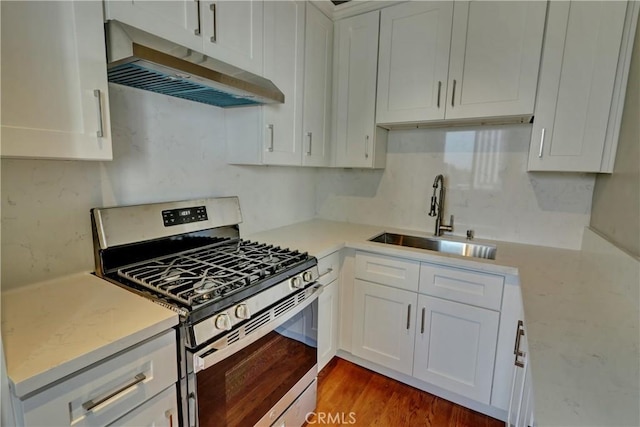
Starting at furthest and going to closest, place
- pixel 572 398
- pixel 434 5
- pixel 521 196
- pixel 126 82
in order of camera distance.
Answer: pixel 521 196 < pixel 434 5 < pixel 126 82 < pixel 572 398

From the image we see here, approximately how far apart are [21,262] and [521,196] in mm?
2543

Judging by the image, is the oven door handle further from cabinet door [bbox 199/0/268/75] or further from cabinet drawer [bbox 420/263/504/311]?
cabinet door [bbox 199/0/268/75]

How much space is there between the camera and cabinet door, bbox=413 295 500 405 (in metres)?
1.67

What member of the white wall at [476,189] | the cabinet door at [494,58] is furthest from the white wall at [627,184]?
the cabinet door at [494,58]

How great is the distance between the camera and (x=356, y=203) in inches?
102

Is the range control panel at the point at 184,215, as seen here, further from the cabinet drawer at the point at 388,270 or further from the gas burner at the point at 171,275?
the cabinet drawer at the point at 388,270

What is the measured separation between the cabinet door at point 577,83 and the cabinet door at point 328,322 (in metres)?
1.41

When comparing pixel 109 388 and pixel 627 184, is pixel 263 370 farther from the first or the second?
pixel 627 184

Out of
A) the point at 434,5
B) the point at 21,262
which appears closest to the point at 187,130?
the point at 21,262

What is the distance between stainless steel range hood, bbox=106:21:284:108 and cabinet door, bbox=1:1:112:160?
6cm

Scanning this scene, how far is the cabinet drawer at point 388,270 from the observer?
183cm

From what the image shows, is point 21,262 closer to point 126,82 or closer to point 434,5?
point 126,82

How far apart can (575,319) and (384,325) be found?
3.72 ft

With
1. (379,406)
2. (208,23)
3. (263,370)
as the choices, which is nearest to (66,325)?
(263,370)
